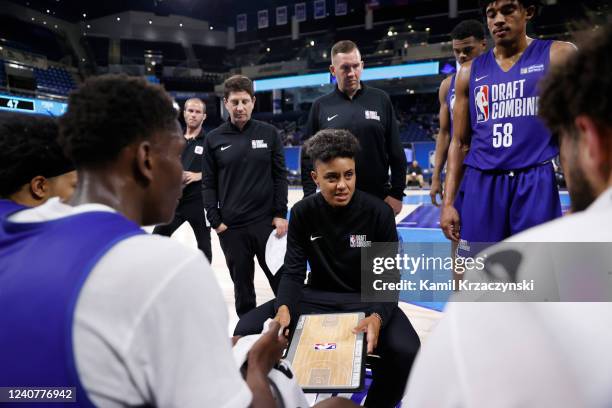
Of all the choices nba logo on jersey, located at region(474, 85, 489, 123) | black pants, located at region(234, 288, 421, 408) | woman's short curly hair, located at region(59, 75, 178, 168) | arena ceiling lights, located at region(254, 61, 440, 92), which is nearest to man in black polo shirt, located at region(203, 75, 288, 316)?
black pants, located at region(234, 288, 421, 408)

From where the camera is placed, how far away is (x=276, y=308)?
2414 mm

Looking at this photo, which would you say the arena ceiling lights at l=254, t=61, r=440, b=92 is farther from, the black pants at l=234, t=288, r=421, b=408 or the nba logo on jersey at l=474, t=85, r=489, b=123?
the black pants at l=234, t=288, r=421, b=408

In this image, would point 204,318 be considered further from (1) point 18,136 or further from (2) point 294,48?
(2) point 294,48

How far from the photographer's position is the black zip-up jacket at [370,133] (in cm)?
331

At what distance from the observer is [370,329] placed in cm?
208

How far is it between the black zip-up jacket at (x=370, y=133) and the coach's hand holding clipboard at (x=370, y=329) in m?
1.33

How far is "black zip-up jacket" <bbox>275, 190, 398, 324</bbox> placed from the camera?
8.54 feet

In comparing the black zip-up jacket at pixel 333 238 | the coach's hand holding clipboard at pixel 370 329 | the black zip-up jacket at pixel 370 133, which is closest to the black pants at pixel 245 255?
the black zip-up jacket at pixel 370 133

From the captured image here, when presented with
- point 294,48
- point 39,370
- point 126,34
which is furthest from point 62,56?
point 39,370

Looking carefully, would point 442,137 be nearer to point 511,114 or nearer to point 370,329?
point 511,114

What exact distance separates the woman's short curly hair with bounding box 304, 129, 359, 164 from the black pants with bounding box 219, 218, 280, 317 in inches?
40.9

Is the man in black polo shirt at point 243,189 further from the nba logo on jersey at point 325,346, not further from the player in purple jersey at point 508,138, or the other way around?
the player in purple jersey at point 508,138

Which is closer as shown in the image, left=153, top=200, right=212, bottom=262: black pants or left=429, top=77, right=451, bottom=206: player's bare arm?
left=429, top=77, right=451, bottom=206: player's bare arm

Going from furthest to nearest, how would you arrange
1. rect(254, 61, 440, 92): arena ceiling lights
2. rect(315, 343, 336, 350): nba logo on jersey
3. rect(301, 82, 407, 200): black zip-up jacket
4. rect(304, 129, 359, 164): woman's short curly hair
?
1. rect(254, 61, 440, 92): arena ceiling lights
2. rect(301, 82, 407, 200): black zip-up jacket
3. rect(304, 129, 359, 164): woman's short curly hair
4. rect(315, 343, 336, 350): nba logo on jersey
